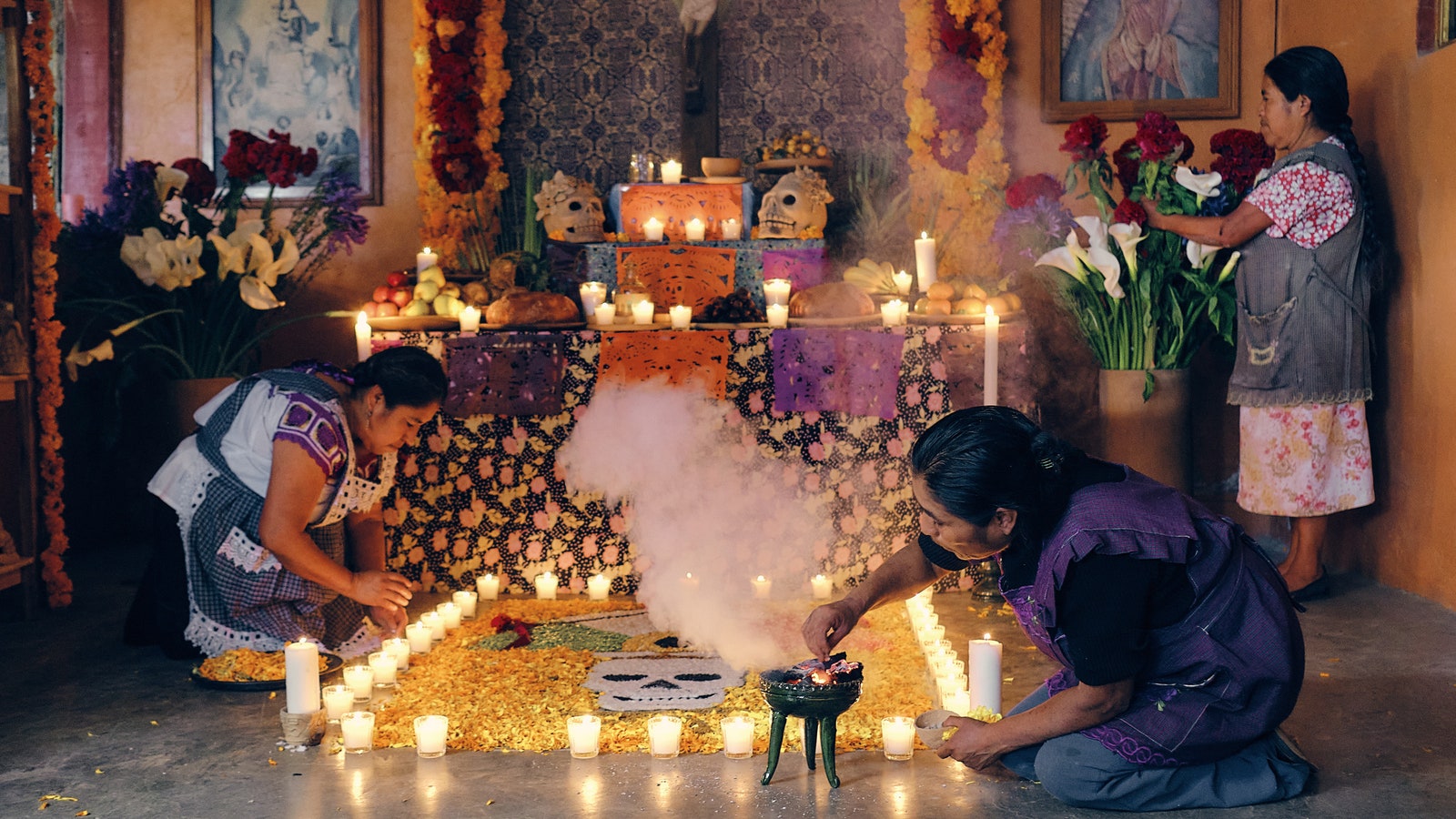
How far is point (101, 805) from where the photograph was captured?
276 cm

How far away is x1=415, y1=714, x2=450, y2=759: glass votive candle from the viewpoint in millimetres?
3031

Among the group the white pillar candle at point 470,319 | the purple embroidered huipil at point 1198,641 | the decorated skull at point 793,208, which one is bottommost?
the purple embroidered huipil at point 1198,641

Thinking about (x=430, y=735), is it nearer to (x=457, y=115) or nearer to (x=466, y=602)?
(x=466, y=602)

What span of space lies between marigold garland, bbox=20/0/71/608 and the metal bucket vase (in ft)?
13.1

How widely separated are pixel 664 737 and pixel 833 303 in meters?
2.22

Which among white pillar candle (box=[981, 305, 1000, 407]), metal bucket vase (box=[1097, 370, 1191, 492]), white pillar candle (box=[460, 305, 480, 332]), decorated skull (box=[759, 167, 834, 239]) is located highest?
decorated skull (box=[759, 167, 834, 239])

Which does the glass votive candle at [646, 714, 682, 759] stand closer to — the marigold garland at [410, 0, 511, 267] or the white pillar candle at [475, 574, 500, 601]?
the white pillar candle at [475, 574, 500, 601]

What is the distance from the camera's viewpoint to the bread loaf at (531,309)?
4.79m

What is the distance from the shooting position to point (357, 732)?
3055 mm

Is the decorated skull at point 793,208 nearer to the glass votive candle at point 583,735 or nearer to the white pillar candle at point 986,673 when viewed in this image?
the white pillar candle at point 986,673

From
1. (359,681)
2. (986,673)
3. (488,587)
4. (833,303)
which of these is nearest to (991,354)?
(833,303)

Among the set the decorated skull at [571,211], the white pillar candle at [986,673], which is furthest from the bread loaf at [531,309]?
the white pillar candle at [986,673]

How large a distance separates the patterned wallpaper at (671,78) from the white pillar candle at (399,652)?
303 cm

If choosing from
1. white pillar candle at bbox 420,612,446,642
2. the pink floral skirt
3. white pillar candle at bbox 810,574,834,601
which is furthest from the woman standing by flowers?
white pillar candle at bbox 420,612,446,642
